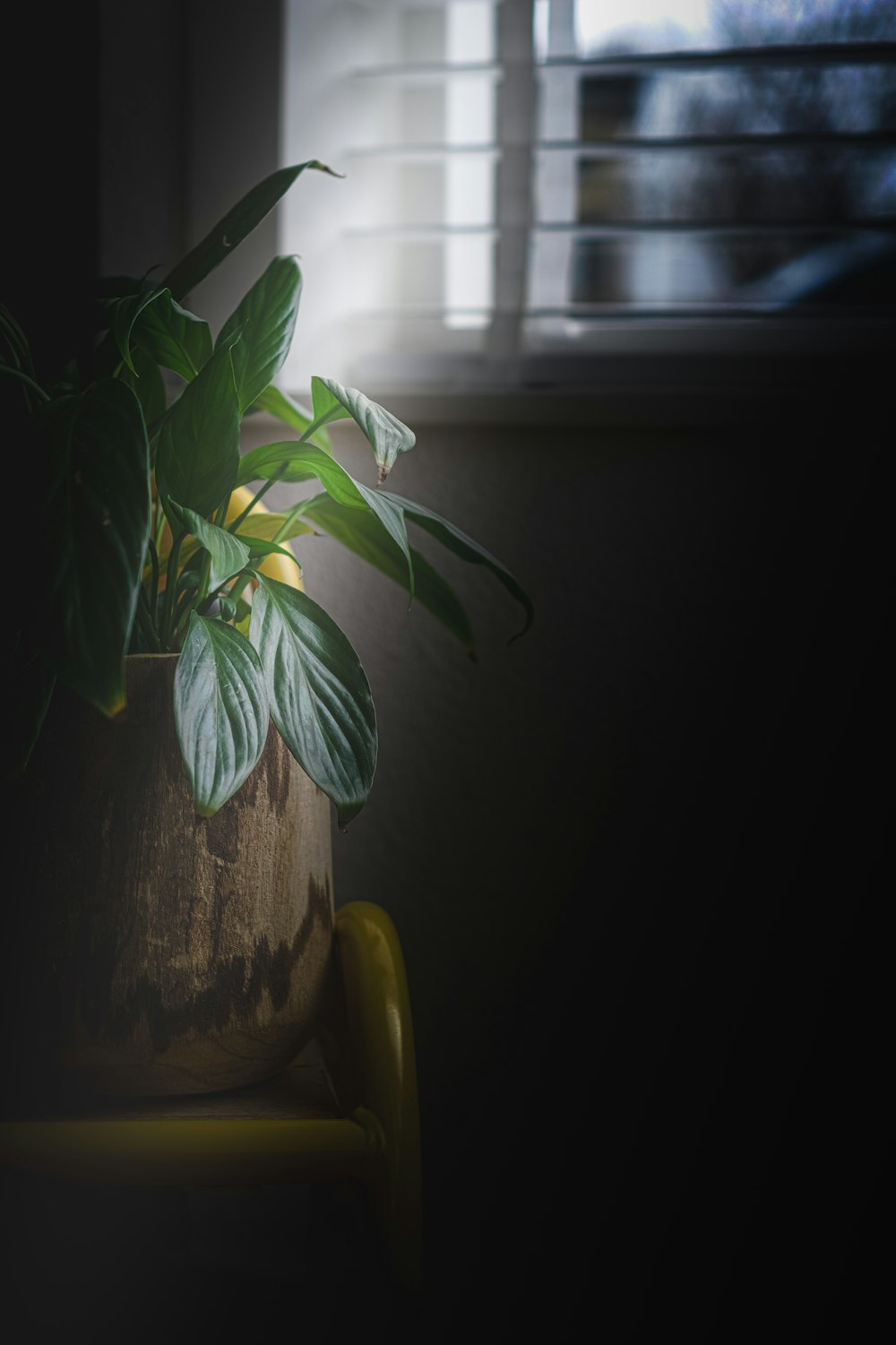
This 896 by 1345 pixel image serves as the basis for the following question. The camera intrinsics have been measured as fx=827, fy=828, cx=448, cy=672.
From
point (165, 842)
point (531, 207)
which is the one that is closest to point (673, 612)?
point (531, 207)

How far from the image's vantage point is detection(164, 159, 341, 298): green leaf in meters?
0.46

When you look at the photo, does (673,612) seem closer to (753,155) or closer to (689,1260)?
(753,155)

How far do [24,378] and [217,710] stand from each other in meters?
0.23

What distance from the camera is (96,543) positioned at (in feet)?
1.15

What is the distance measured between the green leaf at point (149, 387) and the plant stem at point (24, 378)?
5 centimetres

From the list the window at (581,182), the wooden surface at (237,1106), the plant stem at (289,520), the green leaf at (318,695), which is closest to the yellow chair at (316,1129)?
the wooden surface at (237,1106)

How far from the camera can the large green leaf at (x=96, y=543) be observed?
0.34m

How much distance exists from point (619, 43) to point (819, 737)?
2.42 feet

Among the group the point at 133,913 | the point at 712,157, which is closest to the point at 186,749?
the point at 133,913

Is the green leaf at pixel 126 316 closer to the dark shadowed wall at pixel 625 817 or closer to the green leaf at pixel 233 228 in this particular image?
the green leaf at pixel 233 228

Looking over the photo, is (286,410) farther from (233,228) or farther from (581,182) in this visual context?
(581,182)

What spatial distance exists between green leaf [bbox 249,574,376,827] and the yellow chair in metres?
0.18

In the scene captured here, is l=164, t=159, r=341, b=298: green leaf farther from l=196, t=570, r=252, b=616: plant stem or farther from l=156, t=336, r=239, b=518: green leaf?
l=196, t=570, r=252, b=616: plant stem

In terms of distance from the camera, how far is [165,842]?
449 millimetres
